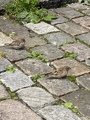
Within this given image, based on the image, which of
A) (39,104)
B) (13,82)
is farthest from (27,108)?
(13,82)

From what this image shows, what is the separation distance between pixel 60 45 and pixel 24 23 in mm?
1175

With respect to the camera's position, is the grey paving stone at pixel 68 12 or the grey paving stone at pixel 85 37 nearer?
the grey paving stone at pixel 85 37

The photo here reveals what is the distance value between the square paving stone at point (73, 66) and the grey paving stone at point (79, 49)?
0.16 meters

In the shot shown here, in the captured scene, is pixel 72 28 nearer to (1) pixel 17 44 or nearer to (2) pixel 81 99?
(1) pixel 17 44

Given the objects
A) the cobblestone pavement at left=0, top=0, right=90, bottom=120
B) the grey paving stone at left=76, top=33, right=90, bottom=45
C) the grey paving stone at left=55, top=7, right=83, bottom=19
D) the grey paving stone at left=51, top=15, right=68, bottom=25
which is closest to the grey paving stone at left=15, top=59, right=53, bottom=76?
the cobblestone pavement at left=0, top=0, right=90, bottom=120

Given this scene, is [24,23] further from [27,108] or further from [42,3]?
[27,108]

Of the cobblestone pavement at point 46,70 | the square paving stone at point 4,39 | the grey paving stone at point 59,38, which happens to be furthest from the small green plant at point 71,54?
the square paving stone at point 4,39

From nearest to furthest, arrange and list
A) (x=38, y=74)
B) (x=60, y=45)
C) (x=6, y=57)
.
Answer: (x=38, y=74), (x=6, y=57), (x=60, y=45)

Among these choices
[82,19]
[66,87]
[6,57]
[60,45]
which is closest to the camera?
[66,87]

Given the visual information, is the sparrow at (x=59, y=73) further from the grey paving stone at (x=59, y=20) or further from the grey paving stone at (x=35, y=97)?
the grey paving stone at (x=59, y=20)

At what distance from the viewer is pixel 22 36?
17.7ft

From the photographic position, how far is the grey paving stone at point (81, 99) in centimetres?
347

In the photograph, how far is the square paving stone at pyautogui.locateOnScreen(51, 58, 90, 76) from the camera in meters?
4.26

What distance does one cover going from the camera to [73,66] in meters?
4.42
